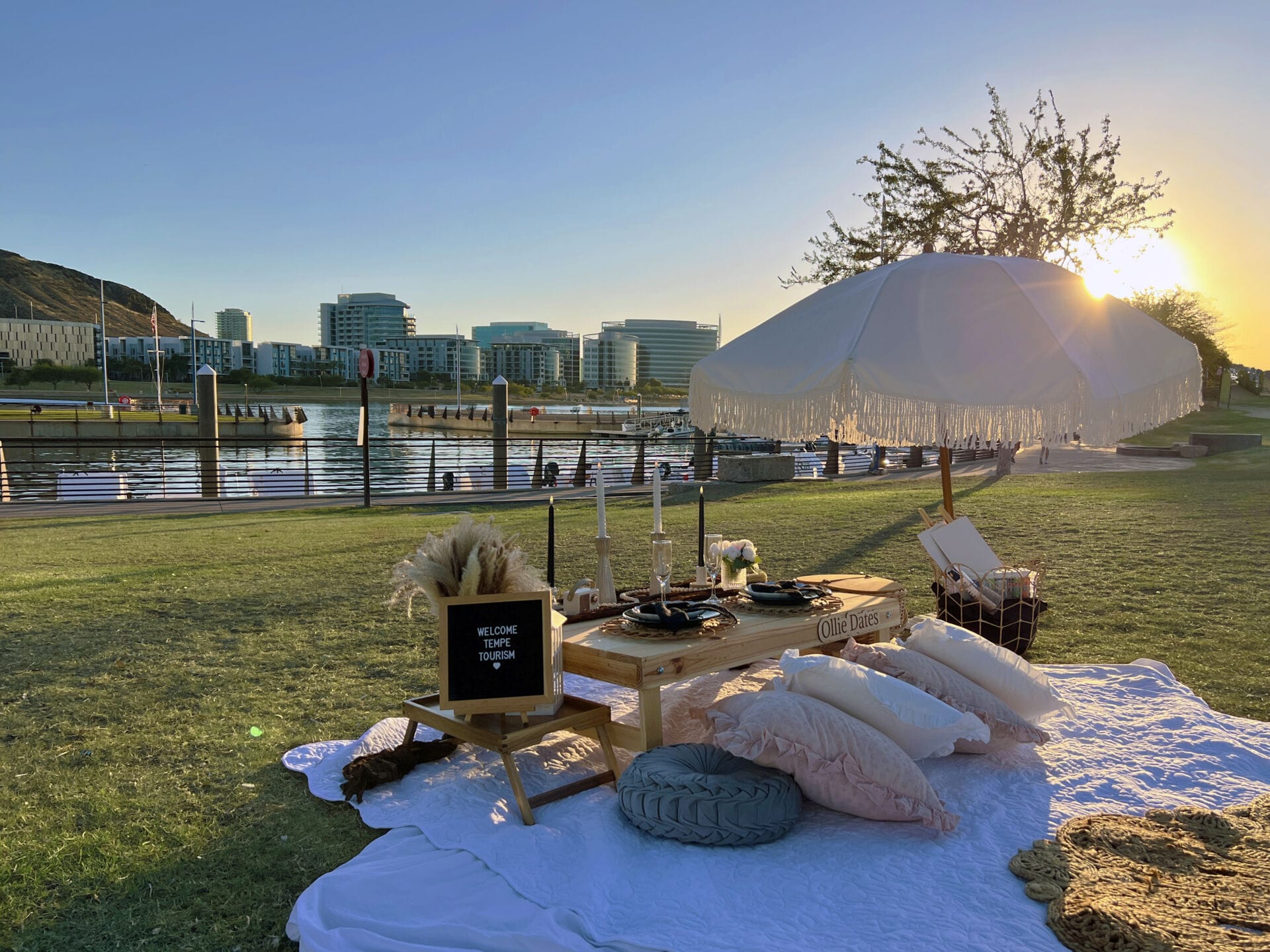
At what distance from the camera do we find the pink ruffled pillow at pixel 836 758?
2.98 m

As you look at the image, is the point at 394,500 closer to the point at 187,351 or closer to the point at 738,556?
the point at 738,556

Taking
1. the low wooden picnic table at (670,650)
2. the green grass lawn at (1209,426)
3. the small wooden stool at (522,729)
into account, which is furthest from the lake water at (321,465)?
the green grass lawn at (1209,426)

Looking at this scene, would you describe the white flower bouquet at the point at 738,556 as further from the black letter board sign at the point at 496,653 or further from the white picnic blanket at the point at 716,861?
the black letter board sign at the point at 496,653

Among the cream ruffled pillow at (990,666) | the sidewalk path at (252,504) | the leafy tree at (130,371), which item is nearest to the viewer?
the cream ruffled pillow at (990,666)

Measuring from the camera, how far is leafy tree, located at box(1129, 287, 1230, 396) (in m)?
42.1

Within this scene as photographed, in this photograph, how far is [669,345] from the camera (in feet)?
538

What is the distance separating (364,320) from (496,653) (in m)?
172

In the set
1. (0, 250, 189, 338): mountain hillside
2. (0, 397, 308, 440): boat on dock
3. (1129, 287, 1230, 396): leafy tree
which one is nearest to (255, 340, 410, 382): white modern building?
(0, 250, 189, 338): mountain hillside

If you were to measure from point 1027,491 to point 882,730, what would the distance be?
39.1 feet

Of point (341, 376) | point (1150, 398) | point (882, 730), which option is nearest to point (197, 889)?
point (882, 730)

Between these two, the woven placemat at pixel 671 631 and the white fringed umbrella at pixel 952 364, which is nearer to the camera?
the woven placemat at pixel 671 631

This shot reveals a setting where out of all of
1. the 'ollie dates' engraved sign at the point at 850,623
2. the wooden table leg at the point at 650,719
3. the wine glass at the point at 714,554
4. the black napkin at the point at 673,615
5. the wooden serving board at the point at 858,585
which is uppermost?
the wine glass at the point at 714,554

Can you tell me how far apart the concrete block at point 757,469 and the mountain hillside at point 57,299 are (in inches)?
6777

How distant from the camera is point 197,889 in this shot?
8.93ft
